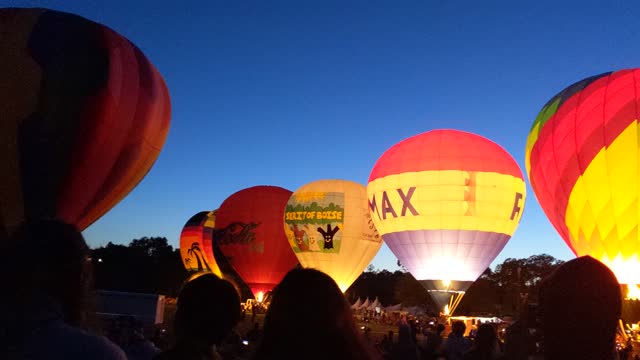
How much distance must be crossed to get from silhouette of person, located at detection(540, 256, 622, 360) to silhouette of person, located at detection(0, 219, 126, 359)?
96cm

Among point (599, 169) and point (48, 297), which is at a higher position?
point (599, 169)

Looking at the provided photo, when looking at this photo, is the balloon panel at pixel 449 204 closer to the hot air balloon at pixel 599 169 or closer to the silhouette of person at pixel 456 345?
the hot air balloon at pixel 599 169

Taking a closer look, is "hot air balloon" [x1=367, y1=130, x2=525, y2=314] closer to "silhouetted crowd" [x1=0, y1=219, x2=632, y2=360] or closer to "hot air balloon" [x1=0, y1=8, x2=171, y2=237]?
"hot air balloon" [x1=0, y1=8, x2=171, y2=237]

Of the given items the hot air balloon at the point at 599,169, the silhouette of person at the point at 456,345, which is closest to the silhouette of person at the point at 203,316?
the silhouette of person at the point at 456,345

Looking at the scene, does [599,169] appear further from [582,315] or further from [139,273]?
[139,273]

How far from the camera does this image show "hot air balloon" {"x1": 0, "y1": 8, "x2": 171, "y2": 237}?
10.3 metres

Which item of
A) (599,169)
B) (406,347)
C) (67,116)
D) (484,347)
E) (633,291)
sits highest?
(599,169)

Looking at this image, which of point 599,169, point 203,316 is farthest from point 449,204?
point 203,316

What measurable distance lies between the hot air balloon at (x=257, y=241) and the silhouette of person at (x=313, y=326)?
891 inches

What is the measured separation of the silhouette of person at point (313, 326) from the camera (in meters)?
1.57

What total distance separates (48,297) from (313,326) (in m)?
0.61

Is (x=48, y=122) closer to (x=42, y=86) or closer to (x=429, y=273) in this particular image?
(x=42, y=86)

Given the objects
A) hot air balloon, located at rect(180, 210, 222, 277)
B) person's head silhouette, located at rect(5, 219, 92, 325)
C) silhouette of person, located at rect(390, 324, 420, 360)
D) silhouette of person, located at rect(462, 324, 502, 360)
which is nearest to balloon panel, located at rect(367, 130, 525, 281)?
silhouette of person, located at rect(390, 324, 420, 360)

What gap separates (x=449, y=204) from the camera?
648 inches
